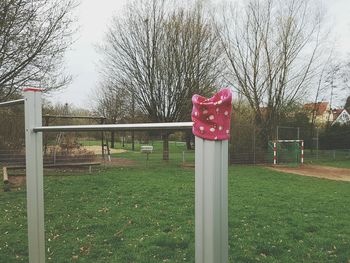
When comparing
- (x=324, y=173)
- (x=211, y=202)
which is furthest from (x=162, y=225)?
(x=324, y=173)

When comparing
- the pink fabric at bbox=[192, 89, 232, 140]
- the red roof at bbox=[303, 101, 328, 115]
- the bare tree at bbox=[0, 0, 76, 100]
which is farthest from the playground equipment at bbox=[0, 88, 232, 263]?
the red roof at bbox=[303, 101, 328, 115]

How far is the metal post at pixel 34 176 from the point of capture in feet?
7.09

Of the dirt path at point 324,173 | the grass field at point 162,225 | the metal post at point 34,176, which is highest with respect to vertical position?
the metal post at point 34,176

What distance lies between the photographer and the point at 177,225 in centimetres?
502

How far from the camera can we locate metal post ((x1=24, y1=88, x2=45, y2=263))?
2.16m

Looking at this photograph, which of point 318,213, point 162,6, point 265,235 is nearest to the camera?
point 265,235

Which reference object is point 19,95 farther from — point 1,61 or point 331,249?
point 331,249

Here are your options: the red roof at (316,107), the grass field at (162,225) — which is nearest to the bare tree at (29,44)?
the grass field at (162,225)

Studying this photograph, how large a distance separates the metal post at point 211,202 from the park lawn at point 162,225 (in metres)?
2.68

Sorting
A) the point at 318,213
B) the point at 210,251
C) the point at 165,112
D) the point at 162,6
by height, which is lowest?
the point at 318,213

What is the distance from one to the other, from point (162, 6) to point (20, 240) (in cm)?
1710

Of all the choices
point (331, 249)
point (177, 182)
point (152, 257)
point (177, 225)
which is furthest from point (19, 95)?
point (331, 249)

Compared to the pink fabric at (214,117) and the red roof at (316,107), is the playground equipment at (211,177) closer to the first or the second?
the pink fabric at (214,117)

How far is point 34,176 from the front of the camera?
2.21 metres
